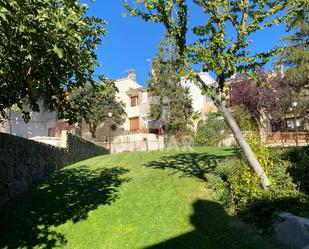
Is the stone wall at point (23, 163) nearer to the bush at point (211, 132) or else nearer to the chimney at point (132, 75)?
the bush at point (211, 132)

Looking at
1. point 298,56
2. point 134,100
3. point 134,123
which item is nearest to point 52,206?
point 298,56

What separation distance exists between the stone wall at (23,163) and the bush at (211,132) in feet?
49.5

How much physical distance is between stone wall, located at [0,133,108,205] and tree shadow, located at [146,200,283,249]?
6.52m

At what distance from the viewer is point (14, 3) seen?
18.3 feet

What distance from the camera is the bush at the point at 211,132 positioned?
32.8 meters

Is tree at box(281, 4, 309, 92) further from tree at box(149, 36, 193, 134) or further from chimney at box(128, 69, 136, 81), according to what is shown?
chimney at box(128, 69, 136, 81)

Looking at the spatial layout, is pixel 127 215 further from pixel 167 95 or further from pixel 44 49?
pixel 167 95

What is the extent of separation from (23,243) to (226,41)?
7490mm

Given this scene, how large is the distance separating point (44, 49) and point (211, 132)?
28.3 m

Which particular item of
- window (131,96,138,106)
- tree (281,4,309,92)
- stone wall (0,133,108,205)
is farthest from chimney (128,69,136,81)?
stone wall (0,133,108,205)

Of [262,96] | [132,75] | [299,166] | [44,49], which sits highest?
[132,75]

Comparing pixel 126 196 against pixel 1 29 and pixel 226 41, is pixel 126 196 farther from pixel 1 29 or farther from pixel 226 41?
pixel 1 29

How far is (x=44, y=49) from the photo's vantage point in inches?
279

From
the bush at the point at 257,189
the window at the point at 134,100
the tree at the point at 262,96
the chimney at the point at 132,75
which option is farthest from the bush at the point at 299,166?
the chimney at the point at 132,75
